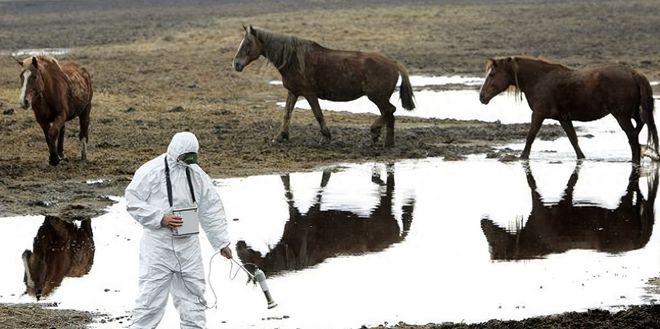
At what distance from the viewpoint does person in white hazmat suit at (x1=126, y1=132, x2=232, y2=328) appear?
9164 mm

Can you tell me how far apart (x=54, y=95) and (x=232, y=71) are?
15131 millimetres

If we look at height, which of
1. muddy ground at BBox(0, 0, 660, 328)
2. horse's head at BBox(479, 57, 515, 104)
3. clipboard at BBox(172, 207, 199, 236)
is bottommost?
muddy ground at BBox(0, 0, 660, 328)

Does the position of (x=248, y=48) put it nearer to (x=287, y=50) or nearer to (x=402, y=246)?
(x=287, y=50)

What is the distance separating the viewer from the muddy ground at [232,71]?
18.0 metres

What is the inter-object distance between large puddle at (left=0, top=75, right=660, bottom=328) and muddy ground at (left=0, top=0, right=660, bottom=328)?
867 millimetres

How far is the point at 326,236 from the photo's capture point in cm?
1366

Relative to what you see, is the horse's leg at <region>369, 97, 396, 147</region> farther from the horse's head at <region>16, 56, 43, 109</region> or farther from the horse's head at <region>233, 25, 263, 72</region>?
the horse's head at <region>16, 56, 43, 109</region>

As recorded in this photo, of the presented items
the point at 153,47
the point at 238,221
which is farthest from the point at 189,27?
the point at 238,221

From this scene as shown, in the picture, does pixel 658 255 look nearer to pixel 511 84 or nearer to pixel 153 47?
pixel 511 84

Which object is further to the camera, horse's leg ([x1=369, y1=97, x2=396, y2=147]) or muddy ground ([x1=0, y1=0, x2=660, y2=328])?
horse's leg ([x1=369, y1=97, x2=396, y2=147])

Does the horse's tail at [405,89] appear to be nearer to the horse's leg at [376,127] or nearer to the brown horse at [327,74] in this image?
the brown horse at [327,74]

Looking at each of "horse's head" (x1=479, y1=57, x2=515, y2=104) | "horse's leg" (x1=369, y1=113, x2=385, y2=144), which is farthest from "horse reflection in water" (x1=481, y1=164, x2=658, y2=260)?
"horse's leg" (x1=369, y1=113, x2=385, y2=144)

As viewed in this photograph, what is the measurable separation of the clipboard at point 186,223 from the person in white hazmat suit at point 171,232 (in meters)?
0.04

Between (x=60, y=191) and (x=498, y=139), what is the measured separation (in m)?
7.95
